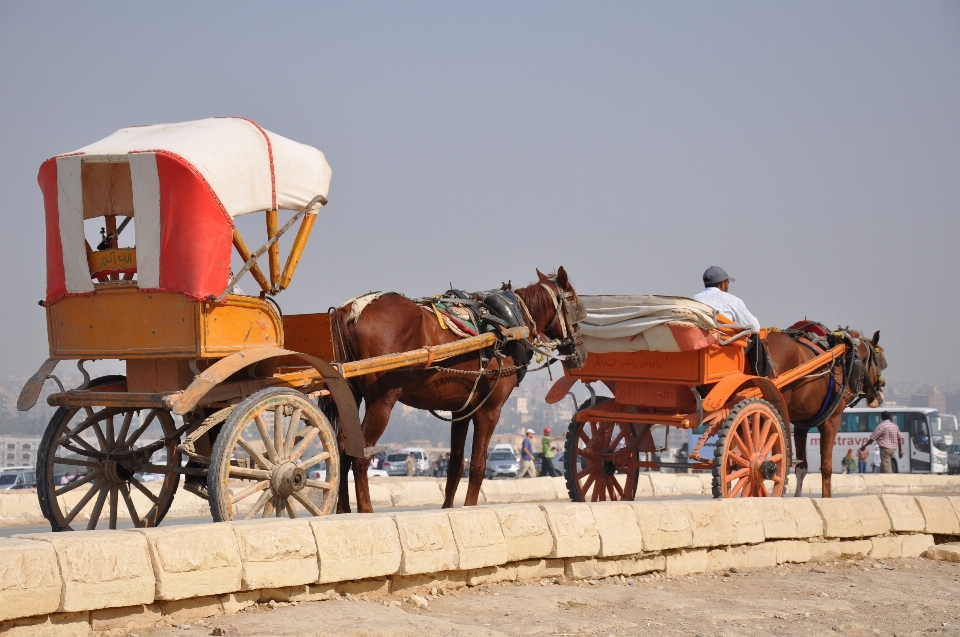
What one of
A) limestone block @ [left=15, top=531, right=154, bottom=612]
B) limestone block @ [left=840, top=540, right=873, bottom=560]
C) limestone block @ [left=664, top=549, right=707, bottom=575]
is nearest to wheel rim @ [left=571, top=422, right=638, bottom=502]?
limestone block @ [left=840, top=540, right=873, bottom=560]

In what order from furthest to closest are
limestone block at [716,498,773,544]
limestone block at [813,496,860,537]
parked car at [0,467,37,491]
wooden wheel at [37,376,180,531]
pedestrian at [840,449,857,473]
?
pedestrian at [840,449,857,473]
parked car at [0,467,37,491]
limestone block at [813,496,860,537]
limestone block at [716,498,773,544]
wooden wheel at [37,376,180,531]

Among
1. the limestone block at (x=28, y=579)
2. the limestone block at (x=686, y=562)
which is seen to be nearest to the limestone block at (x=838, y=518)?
the limestone block at (x=686, y=562)

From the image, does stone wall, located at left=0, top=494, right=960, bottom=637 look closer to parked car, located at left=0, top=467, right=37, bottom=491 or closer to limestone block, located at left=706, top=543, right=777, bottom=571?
limestone block, located at left=706, top=543, right=777, bottom=571

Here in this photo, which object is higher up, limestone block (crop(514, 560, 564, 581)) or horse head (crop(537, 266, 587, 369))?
horse head (crop(537, 266, 587, 369))

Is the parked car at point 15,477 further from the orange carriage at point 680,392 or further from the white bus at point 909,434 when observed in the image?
the orange carriage at point 680,392

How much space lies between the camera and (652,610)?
7.18 meters

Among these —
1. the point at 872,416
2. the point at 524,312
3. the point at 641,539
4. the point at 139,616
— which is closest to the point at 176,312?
the point at 139,616

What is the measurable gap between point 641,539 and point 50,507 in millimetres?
4302

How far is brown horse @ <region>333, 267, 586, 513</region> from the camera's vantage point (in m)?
A: 9.72

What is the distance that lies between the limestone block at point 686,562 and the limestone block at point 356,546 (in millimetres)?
2674

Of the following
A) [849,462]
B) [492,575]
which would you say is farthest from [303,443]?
[849,462]

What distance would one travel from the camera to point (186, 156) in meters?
7.73

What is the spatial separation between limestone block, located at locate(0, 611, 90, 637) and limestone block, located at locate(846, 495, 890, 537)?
7032 mm

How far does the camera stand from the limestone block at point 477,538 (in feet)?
23.9
